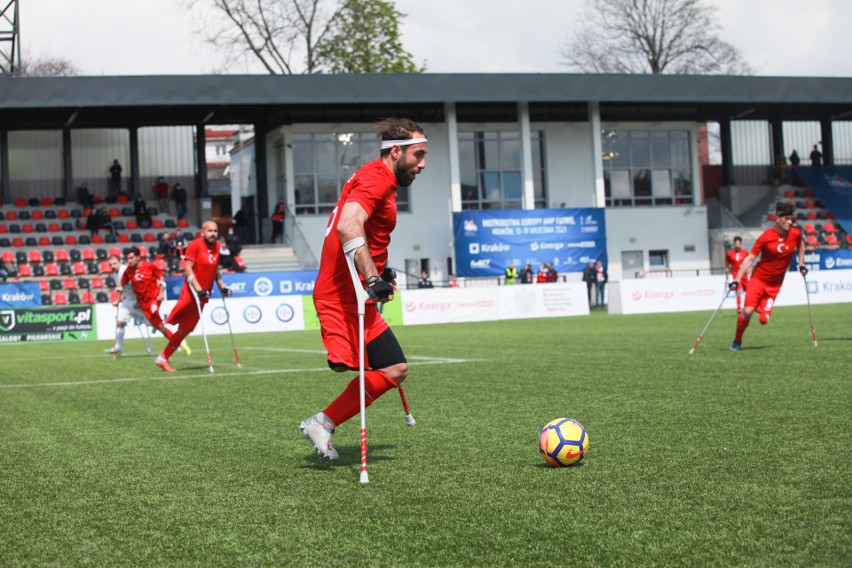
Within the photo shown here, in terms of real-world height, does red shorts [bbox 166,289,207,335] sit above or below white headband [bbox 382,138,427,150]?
below

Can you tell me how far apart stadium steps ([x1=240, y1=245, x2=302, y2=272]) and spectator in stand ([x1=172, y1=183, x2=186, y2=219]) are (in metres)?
4.36

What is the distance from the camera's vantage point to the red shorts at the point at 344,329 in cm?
678

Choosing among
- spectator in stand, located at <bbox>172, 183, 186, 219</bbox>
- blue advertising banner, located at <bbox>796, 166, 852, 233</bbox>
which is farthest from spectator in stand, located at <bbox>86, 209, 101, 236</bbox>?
blue advertising banner, located at <bbox>796, 166, 852, 233</bbox>

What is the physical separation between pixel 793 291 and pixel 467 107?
712 inches

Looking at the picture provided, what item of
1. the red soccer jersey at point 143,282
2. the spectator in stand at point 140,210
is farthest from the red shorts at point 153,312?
the spectator in stand at point 140,210

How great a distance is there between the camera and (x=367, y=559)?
14.8ft

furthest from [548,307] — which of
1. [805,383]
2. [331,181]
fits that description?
[805,383]

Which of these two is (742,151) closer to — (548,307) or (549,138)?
(549,138)

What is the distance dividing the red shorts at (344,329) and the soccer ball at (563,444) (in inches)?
51.0

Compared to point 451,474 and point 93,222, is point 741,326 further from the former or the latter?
point 93,222

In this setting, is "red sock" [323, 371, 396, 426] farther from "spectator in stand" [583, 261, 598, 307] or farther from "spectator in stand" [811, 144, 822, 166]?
"spectator in stand" [811, 144, 822, 166]

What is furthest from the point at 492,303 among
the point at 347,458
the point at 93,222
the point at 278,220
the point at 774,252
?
the point at 347,458

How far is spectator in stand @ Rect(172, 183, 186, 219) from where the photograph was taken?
4800 centimetres

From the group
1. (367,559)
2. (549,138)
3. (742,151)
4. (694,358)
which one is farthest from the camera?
(742,151)
